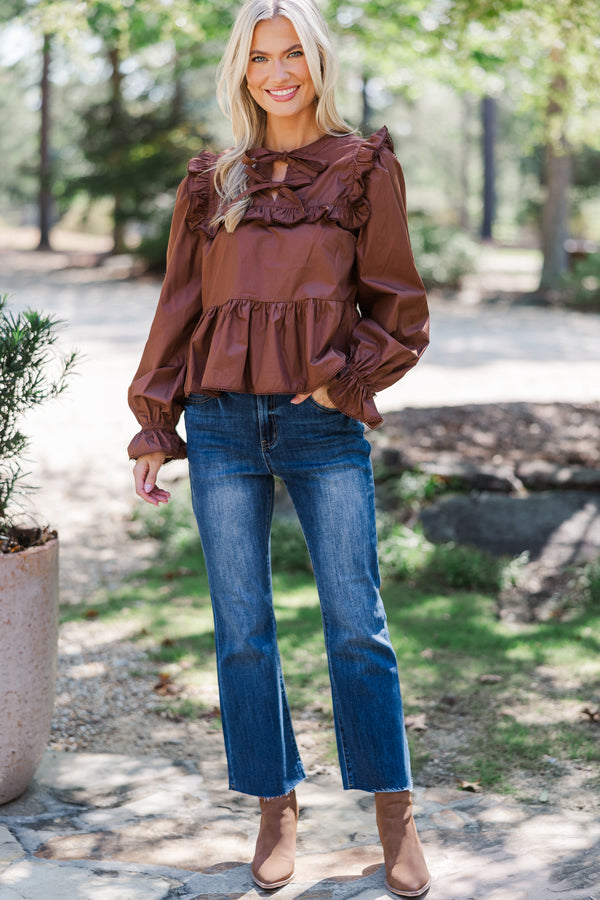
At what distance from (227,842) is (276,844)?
283 mm

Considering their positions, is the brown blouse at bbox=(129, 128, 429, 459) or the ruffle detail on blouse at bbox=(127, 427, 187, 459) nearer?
the brown blouse at bbox=(129, 128, 429, 459)

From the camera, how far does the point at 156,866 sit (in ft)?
8.11

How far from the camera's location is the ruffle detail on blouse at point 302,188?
2232mm

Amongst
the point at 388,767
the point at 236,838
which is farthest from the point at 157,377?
the point at 236,838

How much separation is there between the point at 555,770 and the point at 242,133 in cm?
215

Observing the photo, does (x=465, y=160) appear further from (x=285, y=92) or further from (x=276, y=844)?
(x=276, y=844)

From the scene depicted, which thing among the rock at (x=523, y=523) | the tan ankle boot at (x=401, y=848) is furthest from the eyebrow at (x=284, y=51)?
the rock at (x=523, y=523)

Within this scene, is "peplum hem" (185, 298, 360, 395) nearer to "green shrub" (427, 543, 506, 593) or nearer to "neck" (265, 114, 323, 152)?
"neck" (265, 114, 323, 152)

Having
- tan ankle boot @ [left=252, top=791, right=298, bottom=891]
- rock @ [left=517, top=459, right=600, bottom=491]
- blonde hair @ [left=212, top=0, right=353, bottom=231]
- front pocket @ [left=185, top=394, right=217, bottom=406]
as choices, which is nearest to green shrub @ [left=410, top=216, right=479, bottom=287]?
rock @ [left=517, top=459, right=600, bottom=491]

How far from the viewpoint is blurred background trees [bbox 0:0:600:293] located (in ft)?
24.2

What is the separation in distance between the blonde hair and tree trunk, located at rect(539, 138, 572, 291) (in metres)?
14.8

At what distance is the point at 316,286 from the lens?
2205 millimetres

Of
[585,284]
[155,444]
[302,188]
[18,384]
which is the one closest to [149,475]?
[155,444]

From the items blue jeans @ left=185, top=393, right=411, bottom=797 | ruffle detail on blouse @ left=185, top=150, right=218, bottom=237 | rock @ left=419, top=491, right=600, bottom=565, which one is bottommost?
rock @ left=419, top=491, right=600, bottom=565
